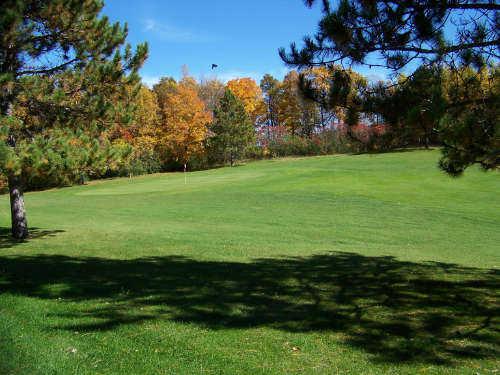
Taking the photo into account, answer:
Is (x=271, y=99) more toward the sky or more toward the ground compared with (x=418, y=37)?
more toward the sky

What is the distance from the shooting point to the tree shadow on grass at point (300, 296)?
199 inches

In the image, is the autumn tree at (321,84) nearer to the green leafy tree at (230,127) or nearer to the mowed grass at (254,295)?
the mowed grass at (254,295)

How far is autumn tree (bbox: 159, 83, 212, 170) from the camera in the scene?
4950cm

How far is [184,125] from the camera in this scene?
49.4m

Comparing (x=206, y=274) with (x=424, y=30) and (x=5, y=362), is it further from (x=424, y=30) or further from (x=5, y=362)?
(x=424, y=30)

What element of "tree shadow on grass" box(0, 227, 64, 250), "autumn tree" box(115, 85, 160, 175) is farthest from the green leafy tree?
"tree shadow on grass" box(0, 227, 64, 250)

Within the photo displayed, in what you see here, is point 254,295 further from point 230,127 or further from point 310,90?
point 230,127

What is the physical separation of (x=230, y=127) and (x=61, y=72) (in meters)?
36.4

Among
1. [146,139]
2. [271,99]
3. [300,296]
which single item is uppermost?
[271,99]

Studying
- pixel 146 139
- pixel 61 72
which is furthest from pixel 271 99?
pixel 61 72

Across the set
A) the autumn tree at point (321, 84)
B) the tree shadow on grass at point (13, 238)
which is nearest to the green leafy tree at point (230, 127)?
the tree shadow on grass at point (13, 238)

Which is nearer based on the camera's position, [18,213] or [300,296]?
[300,296]

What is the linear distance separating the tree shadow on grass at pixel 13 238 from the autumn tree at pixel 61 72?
0.98 ft

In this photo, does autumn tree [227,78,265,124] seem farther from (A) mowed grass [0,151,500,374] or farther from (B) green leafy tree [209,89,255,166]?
(A) mowed grass [0,151,500,374]
